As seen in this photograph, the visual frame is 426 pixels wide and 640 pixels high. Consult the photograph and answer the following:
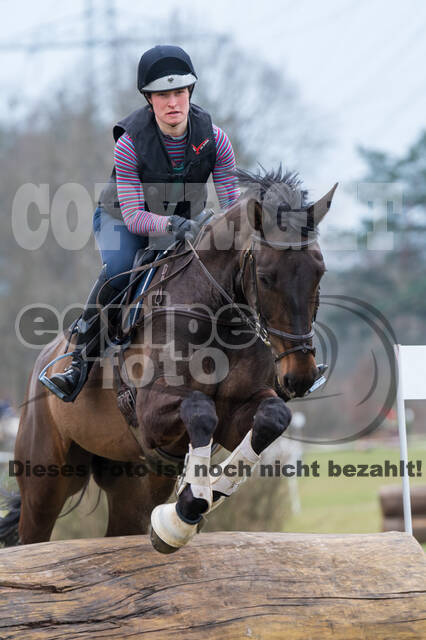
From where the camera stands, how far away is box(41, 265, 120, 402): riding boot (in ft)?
12.8

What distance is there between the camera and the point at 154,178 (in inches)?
146

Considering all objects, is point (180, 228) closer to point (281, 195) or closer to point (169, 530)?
point (281, 195)

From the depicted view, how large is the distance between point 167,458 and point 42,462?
128cm

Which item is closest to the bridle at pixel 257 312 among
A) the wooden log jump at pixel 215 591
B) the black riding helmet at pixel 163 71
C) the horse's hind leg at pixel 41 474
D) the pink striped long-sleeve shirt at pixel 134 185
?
the pink striped long-sleeve shirt at pixel 134 185

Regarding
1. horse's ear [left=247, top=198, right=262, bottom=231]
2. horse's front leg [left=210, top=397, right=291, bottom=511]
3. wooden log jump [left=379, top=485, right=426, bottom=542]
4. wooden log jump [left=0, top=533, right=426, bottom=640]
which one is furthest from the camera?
wooden log jump [left=379, top=485, right=426, bottom=542]

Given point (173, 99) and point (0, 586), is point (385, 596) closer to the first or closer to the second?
point (0, 586)

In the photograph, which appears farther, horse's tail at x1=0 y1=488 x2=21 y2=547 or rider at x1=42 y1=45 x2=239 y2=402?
horse's tail at x1=0 y1=488 x2=21 y2=547

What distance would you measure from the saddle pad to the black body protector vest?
0.27 meters

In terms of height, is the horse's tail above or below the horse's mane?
below

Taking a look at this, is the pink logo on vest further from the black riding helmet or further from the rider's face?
the black riding helmet

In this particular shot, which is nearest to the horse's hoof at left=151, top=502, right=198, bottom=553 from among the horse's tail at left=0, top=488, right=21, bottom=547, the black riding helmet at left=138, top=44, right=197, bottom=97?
the black riding helmet at left=138, top=44, right=197, bottom=97

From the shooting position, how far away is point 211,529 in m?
6.76

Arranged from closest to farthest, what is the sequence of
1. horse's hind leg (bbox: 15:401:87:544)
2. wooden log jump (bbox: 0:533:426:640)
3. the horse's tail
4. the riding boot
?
wooden log jump (bbox: 0:533:426:640), the riding boot, horse's hind leg (bbox: 15:401:87:544), the horse's tail

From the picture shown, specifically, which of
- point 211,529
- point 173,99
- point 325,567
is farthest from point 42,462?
point 211,529
